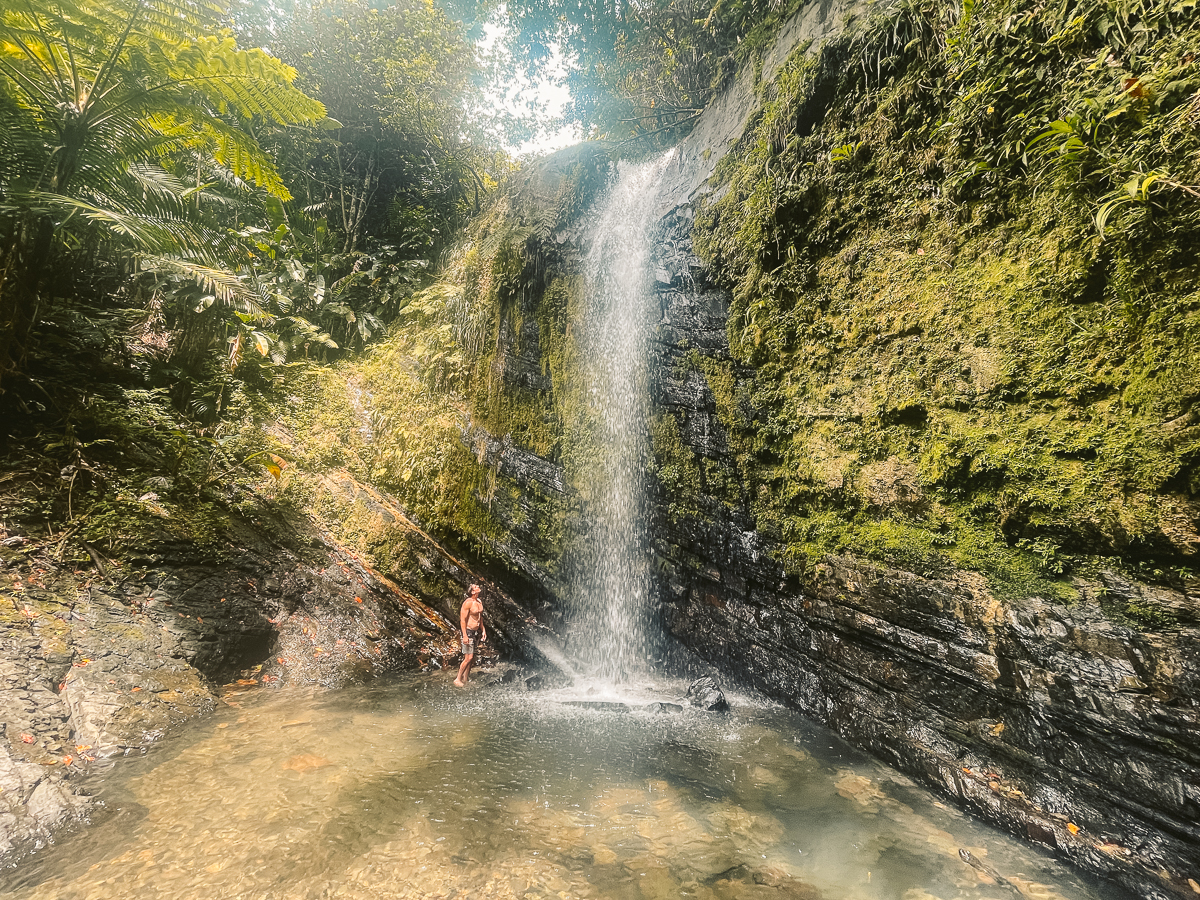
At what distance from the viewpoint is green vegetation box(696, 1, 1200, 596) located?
7.73ft

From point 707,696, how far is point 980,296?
156 inches

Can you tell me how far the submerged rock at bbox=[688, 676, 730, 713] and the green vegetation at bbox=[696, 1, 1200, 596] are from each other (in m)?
1.55

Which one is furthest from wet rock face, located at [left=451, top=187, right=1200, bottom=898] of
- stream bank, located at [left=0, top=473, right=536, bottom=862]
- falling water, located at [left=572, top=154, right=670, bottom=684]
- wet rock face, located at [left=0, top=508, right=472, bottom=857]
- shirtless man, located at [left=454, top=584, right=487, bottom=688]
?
wet rock face, located at [left=0, top=508, right=472, bottom=857]

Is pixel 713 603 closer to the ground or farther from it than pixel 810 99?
closer to the ground

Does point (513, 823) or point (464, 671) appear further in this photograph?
point (464, 671)

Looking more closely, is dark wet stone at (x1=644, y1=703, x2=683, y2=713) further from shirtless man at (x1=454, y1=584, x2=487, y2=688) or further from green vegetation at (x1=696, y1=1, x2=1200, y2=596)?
shirtless man at (x1=454, y1=584, x2=487, y2=688)

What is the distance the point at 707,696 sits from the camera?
177 inches

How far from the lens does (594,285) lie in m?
6.29

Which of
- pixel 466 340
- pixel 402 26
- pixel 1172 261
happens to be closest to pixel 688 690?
pixel 1172 261

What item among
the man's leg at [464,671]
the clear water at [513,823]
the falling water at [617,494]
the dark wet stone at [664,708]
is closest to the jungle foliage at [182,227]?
the clear water at [513,823]

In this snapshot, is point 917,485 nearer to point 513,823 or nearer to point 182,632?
point 513,823

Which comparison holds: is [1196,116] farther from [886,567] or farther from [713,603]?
[713,603]

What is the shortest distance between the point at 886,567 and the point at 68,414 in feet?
24.9

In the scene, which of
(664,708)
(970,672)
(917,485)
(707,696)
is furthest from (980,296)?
(664,708)
